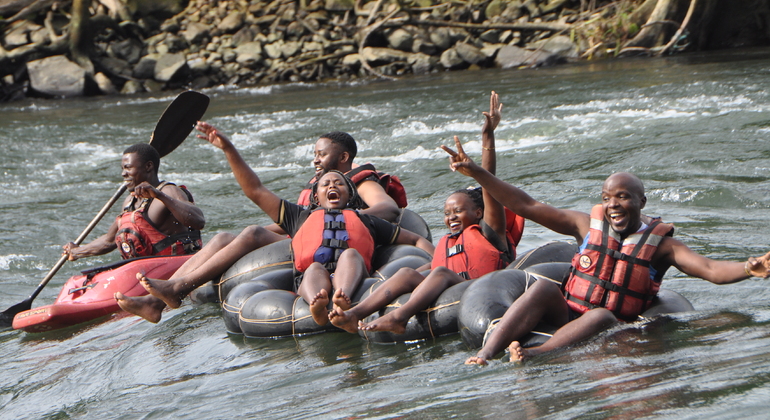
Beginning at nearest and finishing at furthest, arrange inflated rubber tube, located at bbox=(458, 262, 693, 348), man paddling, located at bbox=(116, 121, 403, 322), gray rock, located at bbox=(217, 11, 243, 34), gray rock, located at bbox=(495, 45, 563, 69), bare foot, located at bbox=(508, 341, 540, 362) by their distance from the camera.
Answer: bare foot, located at bbox=(508, 341, 540, 362), inflated rubber tube, located at bbox=(458, 262, 693, 348), man paddling, located at bbox=(116, 121, 403, 322), gray rock, located at bbox=(495, 45, 563, 69), gray rock, located at bbox=(217, 11, 243, 34)

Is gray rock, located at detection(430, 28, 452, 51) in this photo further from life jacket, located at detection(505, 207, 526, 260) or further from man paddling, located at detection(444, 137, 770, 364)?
man paddling, located at detection(444, 137, 770, 364)

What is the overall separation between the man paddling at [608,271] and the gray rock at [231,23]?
696 inches

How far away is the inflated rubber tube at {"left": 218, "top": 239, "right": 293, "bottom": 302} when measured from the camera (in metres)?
5.42

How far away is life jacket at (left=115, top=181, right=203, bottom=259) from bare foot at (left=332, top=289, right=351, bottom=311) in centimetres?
229

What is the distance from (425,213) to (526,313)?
461 cm

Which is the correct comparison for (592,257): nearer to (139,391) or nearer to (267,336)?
(267,336)

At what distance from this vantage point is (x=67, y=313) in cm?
585

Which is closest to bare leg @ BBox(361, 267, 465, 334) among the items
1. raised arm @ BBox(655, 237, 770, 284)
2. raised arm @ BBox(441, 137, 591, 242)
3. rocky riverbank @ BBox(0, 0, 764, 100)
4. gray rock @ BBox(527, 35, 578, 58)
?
raised arm @ BBox(441, 137, 591, 242)

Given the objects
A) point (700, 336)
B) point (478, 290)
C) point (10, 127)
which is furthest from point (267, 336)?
point (10, 127)

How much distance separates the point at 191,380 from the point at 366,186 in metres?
2.06

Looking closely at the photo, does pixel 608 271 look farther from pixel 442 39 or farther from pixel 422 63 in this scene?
pixel 442 39

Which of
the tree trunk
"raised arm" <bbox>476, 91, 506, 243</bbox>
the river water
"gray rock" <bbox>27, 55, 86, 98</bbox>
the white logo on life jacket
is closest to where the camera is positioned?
the river water

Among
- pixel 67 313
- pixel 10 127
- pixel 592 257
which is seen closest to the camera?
pixel 592 257

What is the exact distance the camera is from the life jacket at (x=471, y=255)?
4844 mm
